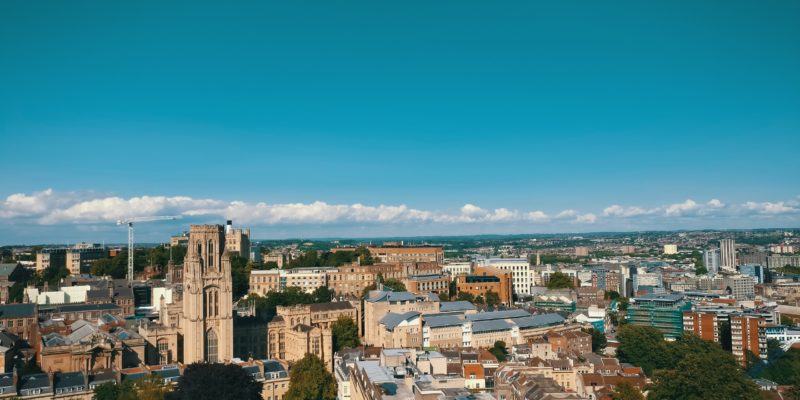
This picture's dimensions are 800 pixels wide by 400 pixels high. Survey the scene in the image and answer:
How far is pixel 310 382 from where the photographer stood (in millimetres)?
60750

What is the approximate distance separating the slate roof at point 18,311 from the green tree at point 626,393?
216ft

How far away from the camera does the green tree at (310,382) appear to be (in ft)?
198

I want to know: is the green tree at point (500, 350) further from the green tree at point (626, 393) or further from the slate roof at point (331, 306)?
the slate roof at point (331, 306)

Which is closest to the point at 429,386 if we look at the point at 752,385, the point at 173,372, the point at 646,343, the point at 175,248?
the point at 173,372

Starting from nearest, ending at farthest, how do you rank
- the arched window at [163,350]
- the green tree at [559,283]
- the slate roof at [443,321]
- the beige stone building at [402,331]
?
1. the arched window at [163,350]
2. the beige stone building at [402,331]
3. the slate roof at [443,321]
4. the green tree at [559,283]

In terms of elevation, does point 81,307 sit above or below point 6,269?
below

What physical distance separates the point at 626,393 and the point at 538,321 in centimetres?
3141

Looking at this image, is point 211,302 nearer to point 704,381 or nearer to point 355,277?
point 355,277

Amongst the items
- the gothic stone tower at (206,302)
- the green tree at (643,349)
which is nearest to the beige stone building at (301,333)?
the gothic stone tower at (206,302)

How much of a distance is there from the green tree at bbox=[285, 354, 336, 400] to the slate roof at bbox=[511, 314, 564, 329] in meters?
32.7

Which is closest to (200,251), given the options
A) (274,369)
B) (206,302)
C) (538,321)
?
(206,302)

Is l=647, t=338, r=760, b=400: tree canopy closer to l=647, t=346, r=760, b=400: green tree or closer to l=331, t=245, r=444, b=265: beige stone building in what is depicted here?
l=647, t=346, r=760, b=400: green tree

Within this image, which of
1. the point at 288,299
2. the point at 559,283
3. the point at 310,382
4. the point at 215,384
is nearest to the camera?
the point at 215,384

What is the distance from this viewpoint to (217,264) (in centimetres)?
7612
